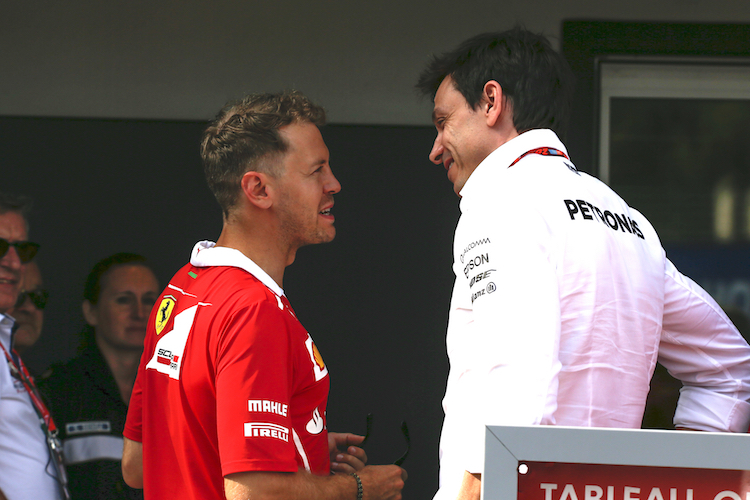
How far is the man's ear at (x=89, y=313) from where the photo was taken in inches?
99.0

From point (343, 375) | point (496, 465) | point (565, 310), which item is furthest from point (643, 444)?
point (343, 375)

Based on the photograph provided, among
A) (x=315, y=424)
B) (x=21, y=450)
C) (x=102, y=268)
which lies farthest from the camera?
(x=102, y=268)

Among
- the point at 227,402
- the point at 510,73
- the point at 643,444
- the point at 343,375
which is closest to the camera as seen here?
the point at 643,444

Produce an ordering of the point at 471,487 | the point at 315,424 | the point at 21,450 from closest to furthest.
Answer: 1. the point at 471,487
2. the point at 315,424
3. the point at 21,450

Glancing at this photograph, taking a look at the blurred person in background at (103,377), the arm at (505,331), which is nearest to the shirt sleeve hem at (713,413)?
the arm at (505,331)

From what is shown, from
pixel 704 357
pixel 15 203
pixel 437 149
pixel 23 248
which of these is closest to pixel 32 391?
pixel 23 248

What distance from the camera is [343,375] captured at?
2631mm

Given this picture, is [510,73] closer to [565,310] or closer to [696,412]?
[565,310]

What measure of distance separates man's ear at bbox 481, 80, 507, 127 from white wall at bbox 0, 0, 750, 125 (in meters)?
1.17

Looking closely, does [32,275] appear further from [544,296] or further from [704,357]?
[704,357]

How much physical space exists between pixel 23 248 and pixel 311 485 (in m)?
1.72

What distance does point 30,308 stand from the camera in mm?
2500

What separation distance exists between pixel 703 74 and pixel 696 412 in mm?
1773

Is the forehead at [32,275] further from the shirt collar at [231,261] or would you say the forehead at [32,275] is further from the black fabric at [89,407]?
the shirt collar at [231,261]
